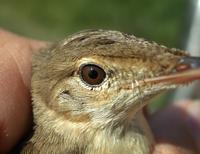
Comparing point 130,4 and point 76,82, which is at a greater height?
point 130,4

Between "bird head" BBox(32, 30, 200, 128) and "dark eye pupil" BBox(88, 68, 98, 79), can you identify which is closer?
"bird head" BBox(32, 30, 200, 128)

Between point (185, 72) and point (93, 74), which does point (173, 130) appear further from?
point (185, 72)

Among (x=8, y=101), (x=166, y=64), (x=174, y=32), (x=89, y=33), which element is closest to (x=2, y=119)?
(x=8, y=101)

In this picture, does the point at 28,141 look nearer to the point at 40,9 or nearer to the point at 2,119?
the point at 2,119

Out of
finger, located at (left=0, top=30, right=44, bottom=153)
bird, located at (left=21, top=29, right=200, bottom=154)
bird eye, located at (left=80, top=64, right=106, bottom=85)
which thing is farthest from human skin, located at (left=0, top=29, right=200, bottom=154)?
bird eye, located at (left=80, top=64, right=106, bottom=85)

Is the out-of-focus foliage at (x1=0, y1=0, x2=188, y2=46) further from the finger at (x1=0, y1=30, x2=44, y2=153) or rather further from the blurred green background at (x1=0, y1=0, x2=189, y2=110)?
the finger at (x1=0, y1=30, x2=44, y2=153)

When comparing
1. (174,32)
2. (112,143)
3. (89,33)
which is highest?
(174,32)
